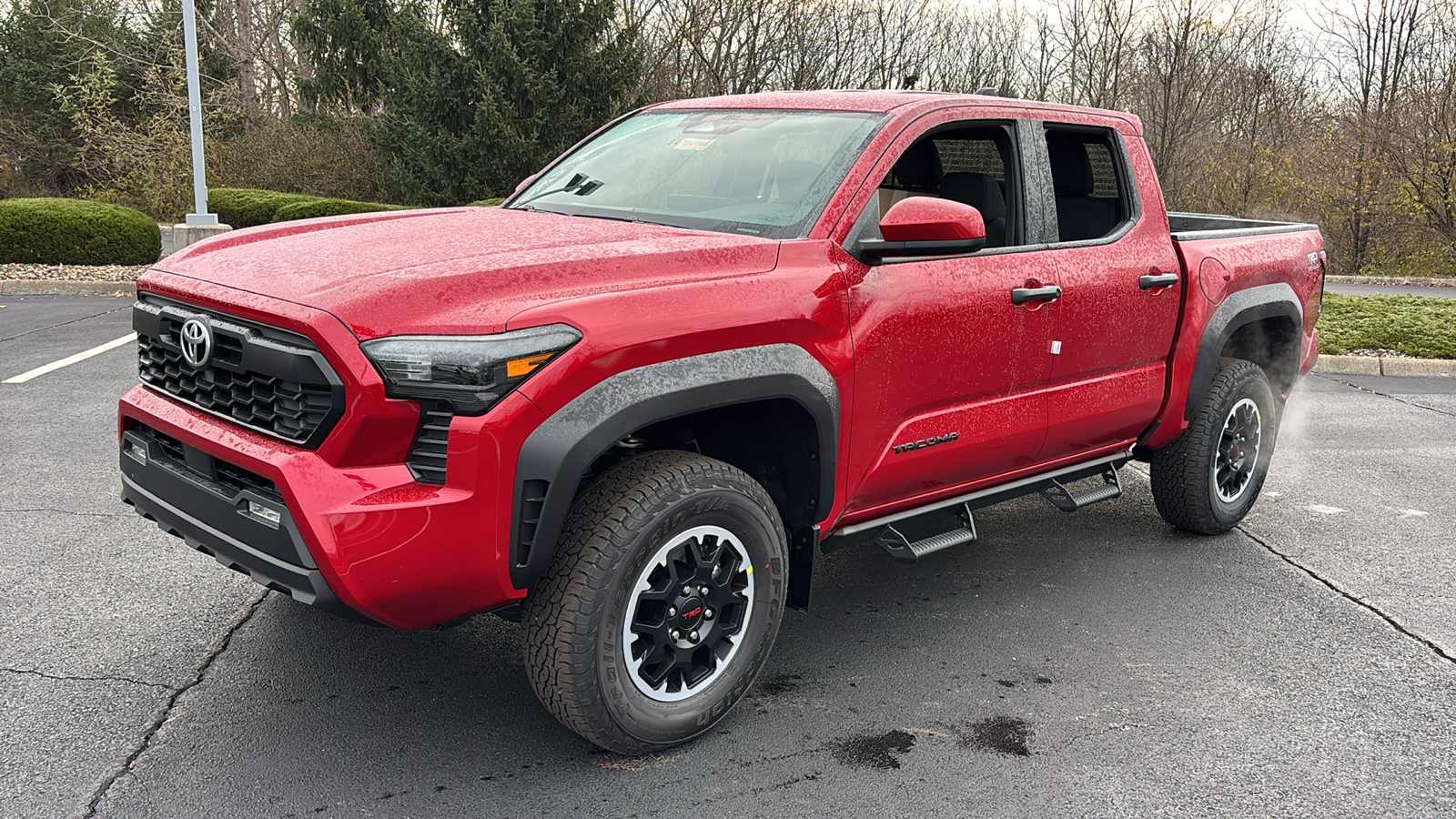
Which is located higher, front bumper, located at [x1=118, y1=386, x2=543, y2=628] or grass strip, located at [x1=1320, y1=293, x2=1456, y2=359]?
front bumper, located at [x1=118, y1=386, x2=543, y2=628]

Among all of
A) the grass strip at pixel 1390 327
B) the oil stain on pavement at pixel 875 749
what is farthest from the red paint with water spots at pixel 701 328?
the grass strip at pixel 1390 327

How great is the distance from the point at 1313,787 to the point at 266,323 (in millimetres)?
3097

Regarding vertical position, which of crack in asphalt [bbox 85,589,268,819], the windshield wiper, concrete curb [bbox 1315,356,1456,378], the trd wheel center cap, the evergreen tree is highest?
the evergreen tree

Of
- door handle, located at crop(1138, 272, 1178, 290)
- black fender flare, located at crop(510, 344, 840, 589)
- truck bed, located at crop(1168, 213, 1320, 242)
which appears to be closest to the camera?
black fender flare, located at crop(510, 344, 840, 589)

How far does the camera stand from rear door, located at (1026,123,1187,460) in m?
4.25

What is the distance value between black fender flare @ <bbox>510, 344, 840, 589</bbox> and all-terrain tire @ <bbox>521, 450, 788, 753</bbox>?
0.11 metres

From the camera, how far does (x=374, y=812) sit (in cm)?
294

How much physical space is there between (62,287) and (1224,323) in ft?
42.0

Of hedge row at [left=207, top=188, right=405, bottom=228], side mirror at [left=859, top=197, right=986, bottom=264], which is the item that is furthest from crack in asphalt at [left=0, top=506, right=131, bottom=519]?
hedge row at [left=207, top=188, right=405, bottom=228]

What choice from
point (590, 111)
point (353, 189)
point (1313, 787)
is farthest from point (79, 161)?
point (1313, 787)

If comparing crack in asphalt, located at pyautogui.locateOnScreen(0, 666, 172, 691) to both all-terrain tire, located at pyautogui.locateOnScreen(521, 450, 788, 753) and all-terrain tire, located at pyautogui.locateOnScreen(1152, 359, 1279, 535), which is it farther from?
all-terrain tire, located at pyautogui.locateOnScreen(1152, 359, 1279, 535)

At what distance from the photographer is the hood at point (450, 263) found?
2779mm

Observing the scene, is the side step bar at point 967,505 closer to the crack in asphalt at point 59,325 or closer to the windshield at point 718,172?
the windshield at point 718,172

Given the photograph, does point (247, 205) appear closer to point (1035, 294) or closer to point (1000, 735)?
point (1035, 294)
